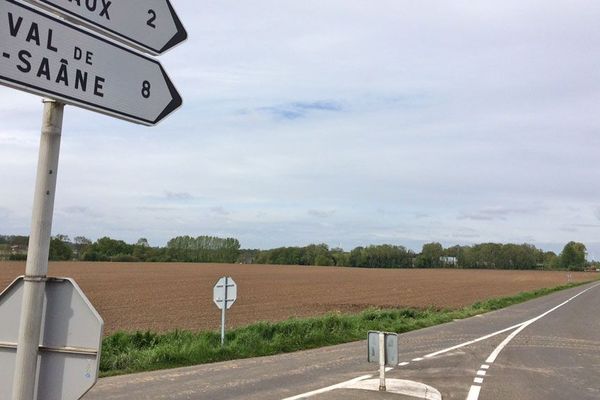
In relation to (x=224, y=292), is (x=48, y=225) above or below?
above

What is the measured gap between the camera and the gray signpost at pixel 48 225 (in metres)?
2.32

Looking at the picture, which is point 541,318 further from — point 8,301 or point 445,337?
point 8,301

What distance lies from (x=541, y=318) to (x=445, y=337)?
393 inches

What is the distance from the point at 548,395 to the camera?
27.9ft

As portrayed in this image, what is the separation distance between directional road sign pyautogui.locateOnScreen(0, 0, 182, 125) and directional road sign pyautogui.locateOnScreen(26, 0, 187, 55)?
68 mm

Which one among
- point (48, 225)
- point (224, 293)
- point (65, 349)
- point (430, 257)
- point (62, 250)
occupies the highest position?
point (430, 257)

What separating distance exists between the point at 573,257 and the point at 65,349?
195854 mm

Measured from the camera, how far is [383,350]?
8078mm

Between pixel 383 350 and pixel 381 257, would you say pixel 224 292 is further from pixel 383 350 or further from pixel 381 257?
pixel 381 257

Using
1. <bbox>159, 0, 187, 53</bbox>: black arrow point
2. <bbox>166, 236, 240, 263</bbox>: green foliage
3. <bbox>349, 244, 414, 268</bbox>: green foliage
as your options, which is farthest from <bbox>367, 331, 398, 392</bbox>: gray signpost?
<bbox>349, 244, 414, 268</bbox>: green foliage

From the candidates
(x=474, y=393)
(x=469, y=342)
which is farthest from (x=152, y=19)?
(x=469, y=342)

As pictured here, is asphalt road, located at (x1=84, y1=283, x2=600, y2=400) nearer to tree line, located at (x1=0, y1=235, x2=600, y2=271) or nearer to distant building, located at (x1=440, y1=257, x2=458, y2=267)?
tree line, located at (x1=0, y1=235, x2=600, y2=271)

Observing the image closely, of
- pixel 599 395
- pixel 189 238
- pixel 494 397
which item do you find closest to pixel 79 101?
pixel 494 397

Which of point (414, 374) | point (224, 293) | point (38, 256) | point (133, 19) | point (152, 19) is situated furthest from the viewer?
point (224, 293)
